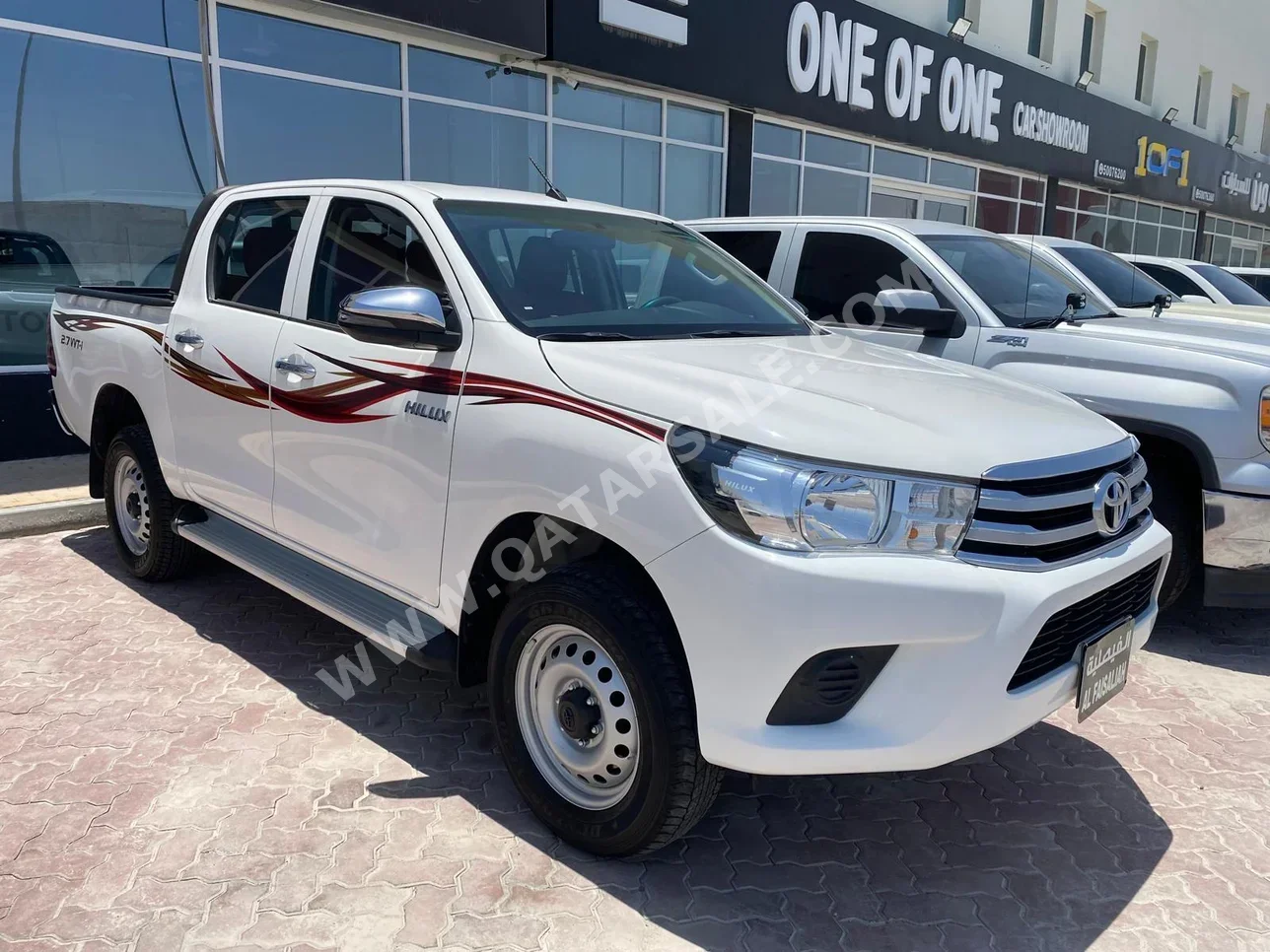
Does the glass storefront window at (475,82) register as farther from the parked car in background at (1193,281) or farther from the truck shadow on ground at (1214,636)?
the truck shadow on ground at (1214,636)

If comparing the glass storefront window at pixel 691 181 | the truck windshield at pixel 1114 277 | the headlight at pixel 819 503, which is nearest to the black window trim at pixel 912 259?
the truck windshield at pixel 1114 277

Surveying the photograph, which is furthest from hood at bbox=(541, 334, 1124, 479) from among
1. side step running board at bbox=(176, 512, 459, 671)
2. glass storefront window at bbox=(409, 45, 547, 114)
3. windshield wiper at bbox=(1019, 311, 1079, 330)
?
glass storefront window at bbox=(409, 45, 547, 114)

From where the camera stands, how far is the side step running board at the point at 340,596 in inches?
125

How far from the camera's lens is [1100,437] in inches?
116

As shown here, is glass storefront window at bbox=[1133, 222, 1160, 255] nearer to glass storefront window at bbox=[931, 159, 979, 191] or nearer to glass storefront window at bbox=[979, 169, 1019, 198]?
glass storefront window at bbox=[979, 169, 1019, 198]

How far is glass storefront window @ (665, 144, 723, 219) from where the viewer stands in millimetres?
12281

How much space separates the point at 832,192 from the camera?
14.7m

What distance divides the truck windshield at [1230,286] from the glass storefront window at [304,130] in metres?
8.91

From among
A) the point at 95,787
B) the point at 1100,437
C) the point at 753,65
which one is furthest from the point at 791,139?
the point at 95,787

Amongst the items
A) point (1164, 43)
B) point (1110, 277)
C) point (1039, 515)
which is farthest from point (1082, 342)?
point (1164, 43)

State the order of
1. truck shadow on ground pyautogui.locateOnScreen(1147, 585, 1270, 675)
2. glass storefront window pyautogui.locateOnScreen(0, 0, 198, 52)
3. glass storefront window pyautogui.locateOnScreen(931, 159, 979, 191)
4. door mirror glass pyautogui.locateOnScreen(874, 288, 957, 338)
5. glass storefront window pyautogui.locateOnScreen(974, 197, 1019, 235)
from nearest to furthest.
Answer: truck shadow on ground pyautogui.locateOnScreen(1147, 585, 1270, 675)
door mirror glass pyautogui.locateOnScreen(874, 288, 957, 338)
glass storefront window pyautogui.locateOnScreen(0, 0, 198, 52)
glass storefront window pyautogui.locateOnScreen(931, 159, 979, 191)
glass storefront window pyautogui.locateOnScreen(974, 197, 1019, 235)

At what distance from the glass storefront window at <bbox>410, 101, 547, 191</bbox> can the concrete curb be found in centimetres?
482

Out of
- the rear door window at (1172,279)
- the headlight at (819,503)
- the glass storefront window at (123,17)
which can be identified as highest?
the glass storefront window at (123,17)

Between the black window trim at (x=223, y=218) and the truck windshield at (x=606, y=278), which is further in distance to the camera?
the black window trim at (x=223, y=218)
